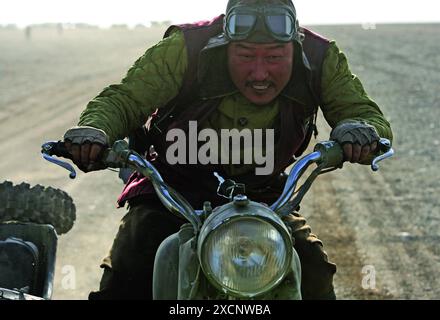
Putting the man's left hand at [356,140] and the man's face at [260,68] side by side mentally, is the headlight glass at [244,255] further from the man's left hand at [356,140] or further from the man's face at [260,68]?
the man's face at [260,68]

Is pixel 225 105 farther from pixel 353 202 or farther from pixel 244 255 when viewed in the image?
pixel 353 202

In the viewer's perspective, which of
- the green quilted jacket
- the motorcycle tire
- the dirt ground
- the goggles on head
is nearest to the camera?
the goggles on head

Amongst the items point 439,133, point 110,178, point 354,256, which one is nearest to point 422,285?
point 354,256

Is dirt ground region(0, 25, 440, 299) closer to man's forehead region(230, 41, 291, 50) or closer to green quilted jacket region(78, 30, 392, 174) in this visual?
green quilted jacket region(78, 30, 392, 174)

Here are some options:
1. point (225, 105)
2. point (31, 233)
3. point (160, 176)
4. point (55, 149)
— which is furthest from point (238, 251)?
point (31, 233)

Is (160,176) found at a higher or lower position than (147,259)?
higher

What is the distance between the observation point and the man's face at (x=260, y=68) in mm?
3674

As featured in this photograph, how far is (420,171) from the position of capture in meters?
11.0

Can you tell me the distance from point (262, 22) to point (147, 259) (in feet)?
3.50

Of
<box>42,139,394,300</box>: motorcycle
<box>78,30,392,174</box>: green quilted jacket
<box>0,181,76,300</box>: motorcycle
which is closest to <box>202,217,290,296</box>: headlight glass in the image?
<box>42,139,394,300</box>: motorcycle

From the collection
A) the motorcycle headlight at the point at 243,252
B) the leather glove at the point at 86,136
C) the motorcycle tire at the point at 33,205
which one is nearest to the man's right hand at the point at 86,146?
the leather glove at the point at 86,136

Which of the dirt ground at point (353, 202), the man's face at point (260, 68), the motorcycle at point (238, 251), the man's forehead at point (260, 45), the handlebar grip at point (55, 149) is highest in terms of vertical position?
the man's forehead at point (260, 45)

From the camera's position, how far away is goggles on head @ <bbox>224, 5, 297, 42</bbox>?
11.9 ft

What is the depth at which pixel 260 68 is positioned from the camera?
12.1 ft
